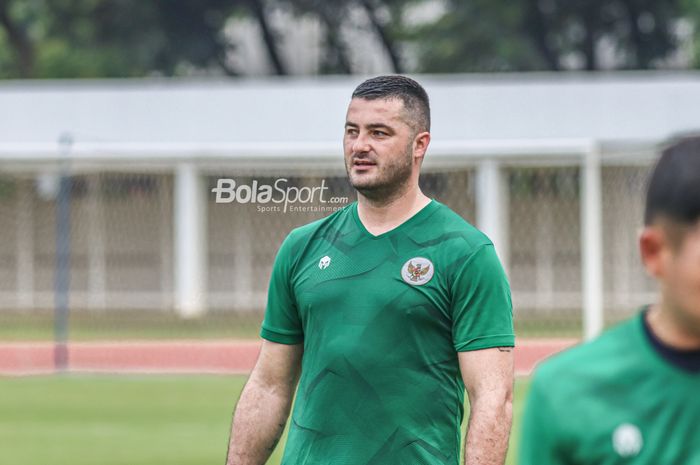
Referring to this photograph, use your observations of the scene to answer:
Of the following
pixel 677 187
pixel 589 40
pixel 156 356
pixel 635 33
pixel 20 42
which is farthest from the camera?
pixel 20 42

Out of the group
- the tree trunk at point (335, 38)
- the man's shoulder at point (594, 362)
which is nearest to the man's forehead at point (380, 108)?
the man's shoulder at point (594, 362)

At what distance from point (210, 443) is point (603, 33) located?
31.2m

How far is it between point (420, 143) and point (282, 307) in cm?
66

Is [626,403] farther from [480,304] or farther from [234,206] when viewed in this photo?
[234,206]

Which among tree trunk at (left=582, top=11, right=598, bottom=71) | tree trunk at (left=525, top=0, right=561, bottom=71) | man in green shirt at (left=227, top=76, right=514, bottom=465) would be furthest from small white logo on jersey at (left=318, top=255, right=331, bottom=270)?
tree trunk at (left=582, top=11, right=598, bottom=71)

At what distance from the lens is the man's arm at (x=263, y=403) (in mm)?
4438

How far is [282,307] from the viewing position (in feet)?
14.3

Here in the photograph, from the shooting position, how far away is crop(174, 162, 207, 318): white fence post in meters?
23.1

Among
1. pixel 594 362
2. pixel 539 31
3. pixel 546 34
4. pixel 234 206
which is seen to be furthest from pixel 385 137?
pixel 546 34

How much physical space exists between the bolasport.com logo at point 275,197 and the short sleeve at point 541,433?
129 inches

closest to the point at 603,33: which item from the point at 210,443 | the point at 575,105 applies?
the point at 575,105

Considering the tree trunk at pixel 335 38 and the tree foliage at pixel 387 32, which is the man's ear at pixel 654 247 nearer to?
the tree foliage at pixel 387 32

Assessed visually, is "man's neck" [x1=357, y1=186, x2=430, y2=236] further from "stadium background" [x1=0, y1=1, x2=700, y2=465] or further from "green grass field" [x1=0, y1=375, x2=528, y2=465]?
"stadium background" [x1=0, y1=1, x2=700, y2=465]

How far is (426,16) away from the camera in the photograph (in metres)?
42.1
